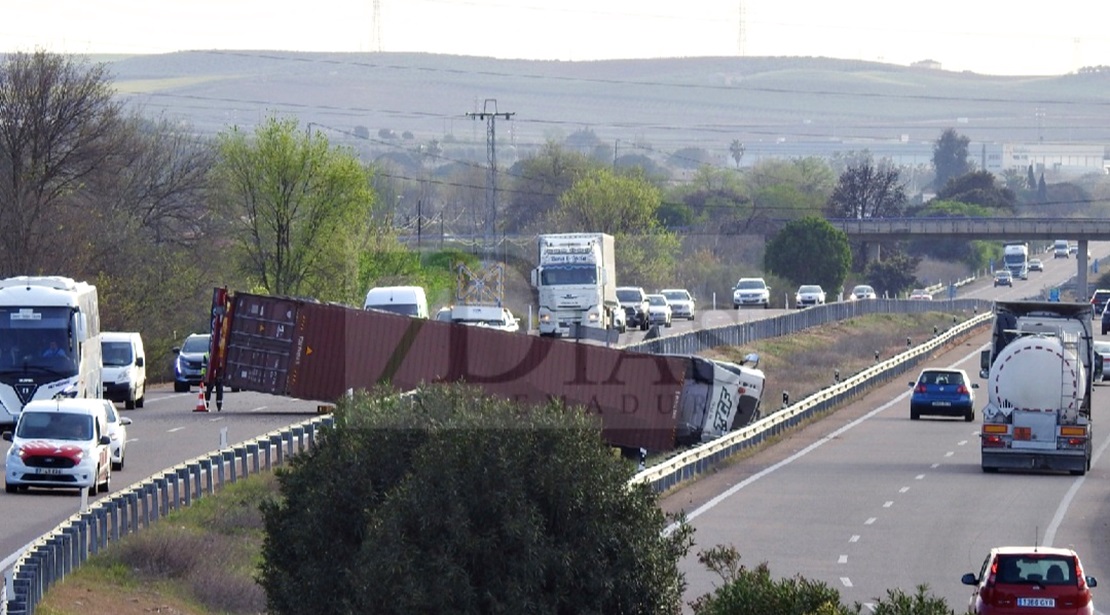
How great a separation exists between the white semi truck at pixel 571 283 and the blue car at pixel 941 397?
19.1 m

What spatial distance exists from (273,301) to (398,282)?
47207 millimetres

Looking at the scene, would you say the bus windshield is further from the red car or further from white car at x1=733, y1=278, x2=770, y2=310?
white car at x1=733, y1=278, x2=770, y2=310

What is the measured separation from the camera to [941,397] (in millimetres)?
52094

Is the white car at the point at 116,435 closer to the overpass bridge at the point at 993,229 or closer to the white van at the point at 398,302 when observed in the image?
the white van at the point at 398,302

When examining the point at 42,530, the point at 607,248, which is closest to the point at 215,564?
the point at 42,530

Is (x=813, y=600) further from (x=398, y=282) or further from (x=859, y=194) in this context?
(x=859, y=194)

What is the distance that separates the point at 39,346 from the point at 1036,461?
65.1 feet

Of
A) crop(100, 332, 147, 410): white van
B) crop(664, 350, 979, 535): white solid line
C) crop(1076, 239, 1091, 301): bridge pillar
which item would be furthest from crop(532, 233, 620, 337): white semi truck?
crop(1076, 239, 1091, 301): bridge pillar

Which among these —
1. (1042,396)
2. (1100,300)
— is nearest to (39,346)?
(1042,396)

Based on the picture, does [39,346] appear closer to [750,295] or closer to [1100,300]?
[750,295]

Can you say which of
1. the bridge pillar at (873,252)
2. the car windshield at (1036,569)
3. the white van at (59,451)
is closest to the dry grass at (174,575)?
the white van at (59,451)

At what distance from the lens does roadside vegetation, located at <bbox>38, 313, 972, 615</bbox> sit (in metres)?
14.5

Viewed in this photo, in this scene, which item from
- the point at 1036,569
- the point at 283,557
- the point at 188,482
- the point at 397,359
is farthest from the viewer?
the point at 397,359

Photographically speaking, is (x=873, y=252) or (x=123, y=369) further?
(x=873, y=252)
